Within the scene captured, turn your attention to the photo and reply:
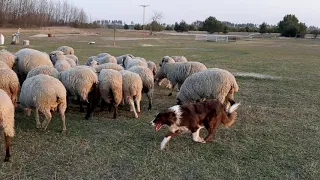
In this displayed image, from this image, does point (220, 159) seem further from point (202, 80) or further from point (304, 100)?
point (304, 100)

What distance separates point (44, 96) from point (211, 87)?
11.7 ft

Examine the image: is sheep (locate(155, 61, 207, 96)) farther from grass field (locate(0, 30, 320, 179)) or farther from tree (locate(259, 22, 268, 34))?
tree (locate(259, 22, 268, 34))

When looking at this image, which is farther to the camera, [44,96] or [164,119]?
[44,96]

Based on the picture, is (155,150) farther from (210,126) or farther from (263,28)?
(263,28)

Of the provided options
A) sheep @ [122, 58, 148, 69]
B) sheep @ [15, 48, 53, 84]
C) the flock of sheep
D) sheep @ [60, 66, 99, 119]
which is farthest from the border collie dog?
sheep @ [15, 48, 53, 84]

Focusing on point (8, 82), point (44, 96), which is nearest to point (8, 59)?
point (8, 82)

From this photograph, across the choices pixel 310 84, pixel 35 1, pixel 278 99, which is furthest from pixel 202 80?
pixel 35 1

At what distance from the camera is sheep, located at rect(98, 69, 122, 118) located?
7766 millimetres

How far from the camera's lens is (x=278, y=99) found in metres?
10.6

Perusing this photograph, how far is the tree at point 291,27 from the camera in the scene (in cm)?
7088

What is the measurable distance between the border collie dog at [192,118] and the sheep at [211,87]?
1.07 meters

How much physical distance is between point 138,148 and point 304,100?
663 cm

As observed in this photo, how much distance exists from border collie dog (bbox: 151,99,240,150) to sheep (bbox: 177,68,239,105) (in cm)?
107

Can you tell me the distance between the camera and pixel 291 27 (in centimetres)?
7106
